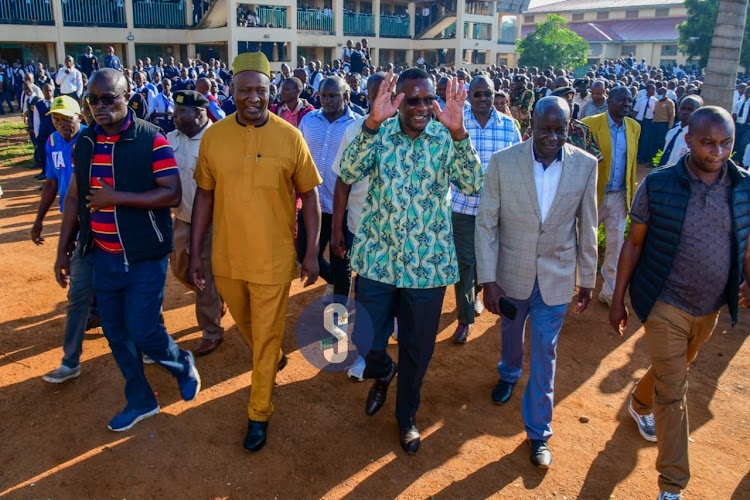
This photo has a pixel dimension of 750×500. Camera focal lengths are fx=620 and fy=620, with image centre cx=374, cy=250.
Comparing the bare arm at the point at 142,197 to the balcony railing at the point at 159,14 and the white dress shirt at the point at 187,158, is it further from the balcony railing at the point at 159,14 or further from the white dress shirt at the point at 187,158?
the balcony railing at the point at 159,14

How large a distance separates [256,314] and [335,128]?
2153 mm

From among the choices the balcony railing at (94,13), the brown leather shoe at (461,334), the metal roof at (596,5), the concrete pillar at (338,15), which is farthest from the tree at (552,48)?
the brown leather shoe at (461,334)

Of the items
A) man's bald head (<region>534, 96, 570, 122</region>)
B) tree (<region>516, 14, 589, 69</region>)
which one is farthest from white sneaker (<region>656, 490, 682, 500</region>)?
tree (<region>516, 14, 589, 69</region>)

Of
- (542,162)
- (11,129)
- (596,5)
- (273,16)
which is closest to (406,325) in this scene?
(542,162)

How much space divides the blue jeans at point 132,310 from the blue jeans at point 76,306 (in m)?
0.72

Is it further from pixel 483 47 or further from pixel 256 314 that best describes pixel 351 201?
pixel 483 47

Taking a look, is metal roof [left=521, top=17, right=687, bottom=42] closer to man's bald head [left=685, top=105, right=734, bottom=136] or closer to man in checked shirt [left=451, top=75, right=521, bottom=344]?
man in checked shirt [left=451, top=75, right=521, bottom=344]

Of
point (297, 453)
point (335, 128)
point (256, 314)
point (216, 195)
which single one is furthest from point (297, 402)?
point (335, 128)

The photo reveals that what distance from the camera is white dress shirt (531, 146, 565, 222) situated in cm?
346

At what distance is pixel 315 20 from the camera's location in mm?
29953

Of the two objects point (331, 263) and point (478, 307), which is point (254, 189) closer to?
point (331, 263)

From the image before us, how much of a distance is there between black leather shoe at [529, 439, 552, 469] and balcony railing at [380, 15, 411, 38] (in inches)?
1289

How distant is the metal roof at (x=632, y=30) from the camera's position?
4775 cm

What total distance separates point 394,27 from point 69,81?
826 inches
